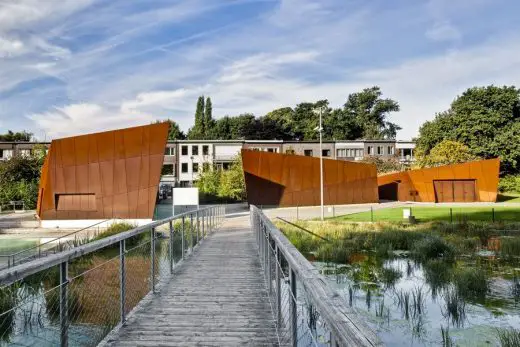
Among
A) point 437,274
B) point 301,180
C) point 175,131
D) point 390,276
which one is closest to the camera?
point 390,276

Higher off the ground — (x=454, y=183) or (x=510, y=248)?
(x=454, y=183)

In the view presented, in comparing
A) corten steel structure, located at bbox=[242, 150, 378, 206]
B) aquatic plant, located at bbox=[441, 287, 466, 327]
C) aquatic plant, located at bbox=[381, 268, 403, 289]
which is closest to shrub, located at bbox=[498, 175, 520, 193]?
corten steel structure, located at bbox=[242, 150, 378, 206]

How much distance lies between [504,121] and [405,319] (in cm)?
5471

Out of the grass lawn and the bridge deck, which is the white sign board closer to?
the bridge deck

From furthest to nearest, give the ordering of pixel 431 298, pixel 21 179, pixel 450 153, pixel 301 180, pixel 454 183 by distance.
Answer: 1. pixel 450 153
2. pixel 454 183
3. pixel 21 179
4. pixel 301 180
5. pixel 431 298

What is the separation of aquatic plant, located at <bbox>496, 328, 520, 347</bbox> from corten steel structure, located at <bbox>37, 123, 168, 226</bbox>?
2204 cm

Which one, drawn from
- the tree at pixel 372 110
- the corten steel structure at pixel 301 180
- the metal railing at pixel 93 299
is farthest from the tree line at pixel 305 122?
the metal railing at pixel 93 299

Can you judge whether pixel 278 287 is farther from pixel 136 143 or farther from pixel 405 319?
pixel 136 143

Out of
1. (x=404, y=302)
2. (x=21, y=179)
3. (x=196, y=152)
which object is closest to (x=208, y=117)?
(x=196, y=152)

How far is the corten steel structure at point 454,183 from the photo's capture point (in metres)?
41.8

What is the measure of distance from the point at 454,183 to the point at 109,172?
32002mm

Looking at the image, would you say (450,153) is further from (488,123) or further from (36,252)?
(36,252)

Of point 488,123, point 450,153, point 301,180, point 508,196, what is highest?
point 488,123

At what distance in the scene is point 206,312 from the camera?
17.7 ft
